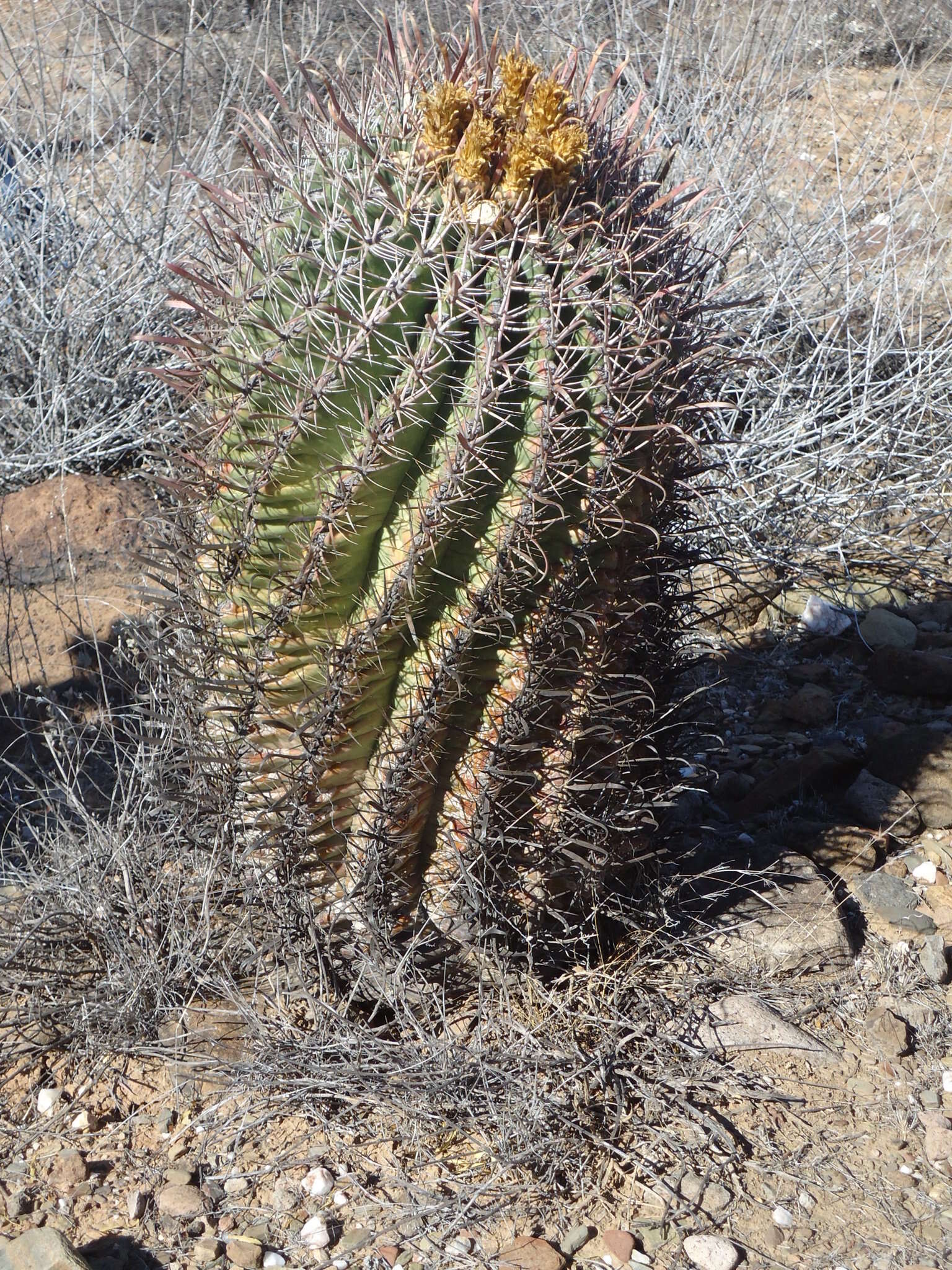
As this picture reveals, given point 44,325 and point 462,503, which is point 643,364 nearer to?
point 462,503

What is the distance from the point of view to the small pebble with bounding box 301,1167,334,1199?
2035mm

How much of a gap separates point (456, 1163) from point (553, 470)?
1209 mm

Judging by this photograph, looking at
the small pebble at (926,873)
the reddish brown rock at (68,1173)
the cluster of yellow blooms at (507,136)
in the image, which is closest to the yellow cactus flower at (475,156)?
the cluster of yellow blooms at (507,136)

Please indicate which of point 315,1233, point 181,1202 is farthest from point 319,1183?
point 181,1202

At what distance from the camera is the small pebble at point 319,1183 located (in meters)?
2.04

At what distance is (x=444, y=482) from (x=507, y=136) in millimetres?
497

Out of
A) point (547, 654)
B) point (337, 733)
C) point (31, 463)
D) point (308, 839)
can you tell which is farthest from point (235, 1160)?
point (31, 463)

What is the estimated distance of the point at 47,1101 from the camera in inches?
88.7

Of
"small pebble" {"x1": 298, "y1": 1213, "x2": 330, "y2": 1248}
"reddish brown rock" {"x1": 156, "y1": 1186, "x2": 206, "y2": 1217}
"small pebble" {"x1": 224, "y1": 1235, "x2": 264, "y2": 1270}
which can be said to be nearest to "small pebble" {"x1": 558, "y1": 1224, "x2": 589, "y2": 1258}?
"small pebble" {"x1": 298, "y1": 1213, "x2": 330, "y2": 1248}

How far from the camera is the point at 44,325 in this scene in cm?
448

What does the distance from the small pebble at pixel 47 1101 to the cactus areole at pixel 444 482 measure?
63cm

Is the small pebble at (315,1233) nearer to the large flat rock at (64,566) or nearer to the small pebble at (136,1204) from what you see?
the small pebble at (136,1204)

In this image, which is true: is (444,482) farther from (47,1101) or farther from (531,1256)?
(47,1101)

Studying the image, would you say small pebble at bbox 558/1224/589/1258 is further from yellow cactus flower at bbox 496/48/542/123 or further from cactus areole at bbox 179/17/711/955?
yellow cactus flower at bbox 496/48/542/123
